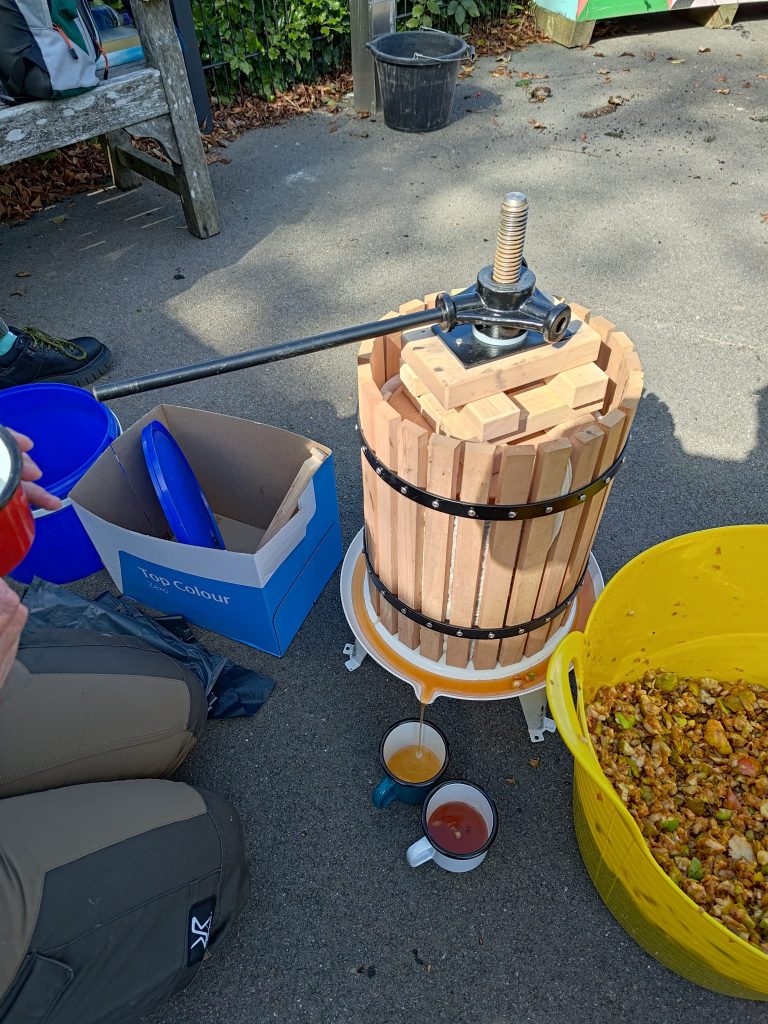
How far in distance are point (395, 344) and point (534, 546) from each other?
0.65m

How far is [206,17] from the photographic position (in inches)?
199

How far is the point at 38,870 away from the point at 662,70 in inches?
279

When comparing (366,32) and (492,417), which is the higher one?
(492,417)

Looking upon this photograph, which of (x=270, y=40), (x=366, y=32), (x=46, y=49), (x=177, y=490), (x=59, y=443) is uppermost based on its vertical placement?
(x=46, y=49)

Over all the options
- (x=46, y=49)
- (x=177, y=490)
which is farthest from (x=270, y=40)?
(x=177, y=490)

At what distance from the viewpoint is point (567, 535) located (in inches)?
63.2

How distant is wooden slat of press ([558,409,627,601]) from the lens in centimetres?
142

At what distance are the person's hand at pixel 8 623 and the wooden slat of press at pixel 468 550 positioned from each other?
0.88 metres

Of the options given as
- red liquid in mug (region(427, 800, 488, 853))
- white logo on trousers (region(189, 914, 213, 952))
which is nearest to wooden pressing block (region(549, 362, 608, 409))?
red liquid in mug (region(427, 800, 488, 853))

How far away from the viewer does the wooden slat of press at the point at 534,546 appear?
135cm

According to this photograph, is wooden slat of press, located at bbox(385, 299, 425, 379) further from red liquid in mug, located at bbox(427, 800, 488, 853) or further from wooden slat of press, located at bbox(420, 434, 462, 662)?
red liquid in mug, located at bbox(427, 800, 488, 853)

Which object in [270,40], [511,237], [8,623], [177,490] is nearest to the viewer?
[8,623]

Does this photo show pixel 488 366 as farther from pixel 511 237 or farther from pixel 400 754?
pixel 400 754

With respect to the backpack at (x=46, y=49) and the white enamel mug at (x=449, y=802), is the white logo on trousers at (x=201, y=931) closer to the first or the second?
the white enamel mug at (x=449, y=802)
